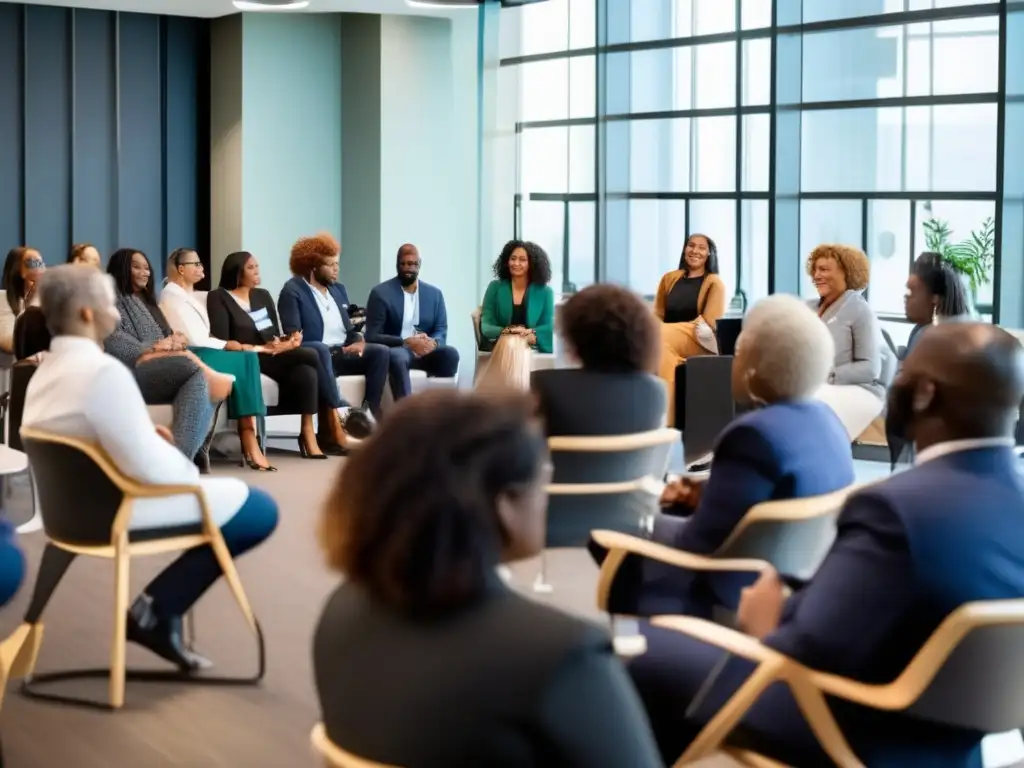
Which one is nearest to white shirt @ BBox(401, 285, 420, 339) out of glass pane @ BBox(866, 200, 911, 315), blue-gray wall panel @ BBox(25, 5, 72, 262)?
glass pane @ BBox(866, 200, 911, 315)

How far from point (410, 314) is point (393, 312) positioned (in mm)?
149

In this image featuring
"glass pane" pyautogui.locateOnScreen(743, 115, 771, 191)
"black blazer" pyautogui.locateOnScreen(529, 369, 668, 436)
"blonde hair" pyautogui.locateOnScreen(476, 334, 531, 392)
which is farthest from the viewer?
"glass pane" pyautogui.locateOnScreen(743, 115, 771, 191)

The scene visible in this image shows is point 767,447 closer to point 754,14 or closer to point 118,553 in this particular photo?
point 118,553

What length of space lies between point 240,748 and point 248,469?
5.16 m

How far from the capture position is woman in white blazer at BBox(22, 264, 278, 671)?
4273mm

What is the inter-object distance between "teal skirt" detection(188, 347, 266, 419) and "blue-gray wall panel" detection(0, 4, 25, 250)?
538cm

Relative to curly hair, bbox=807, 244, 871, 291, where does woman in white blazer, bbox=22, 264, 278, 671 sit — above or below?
below

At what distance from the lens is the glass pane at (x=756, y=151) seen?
39.7 feet

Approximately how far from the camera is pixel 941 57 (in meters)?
10.8

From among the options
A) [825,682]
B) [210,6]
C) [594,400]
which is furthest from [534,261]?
[825,682]

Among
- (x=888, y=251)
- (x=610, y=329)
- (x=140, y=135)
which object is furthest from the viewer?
(x=140, y=135)

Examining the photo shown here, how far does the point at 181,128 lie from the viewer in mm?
14594

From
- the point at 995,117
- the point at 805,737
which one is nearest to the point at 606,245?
the point at 995,117

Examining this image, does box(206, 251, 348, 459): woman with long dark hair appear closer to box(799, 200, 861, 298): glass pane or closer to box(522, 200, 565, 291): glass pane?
box(799, 200, 861, 298): glass pane
